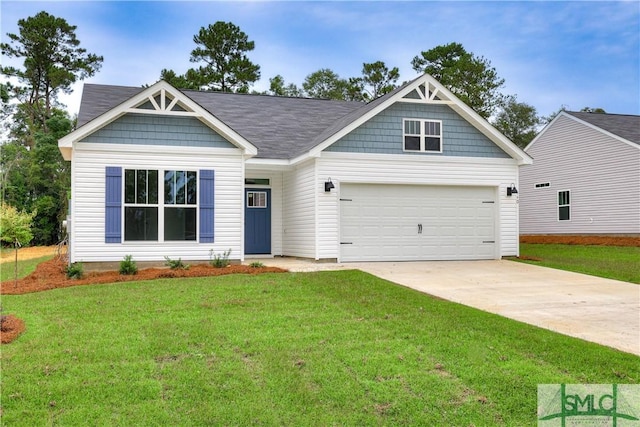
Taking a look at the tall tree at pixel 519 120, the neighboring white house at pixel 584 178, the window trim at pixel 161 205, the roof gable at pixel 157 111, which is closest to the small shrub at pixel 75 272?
the window trim at pixel 161 205

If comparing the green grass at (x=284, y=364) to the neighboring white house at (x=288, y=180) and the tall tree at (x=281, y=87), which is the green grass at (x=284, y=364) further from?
the tall tree at (x=281, y=87)

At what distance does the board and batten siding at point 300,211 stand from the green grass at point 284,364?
21.0 ft

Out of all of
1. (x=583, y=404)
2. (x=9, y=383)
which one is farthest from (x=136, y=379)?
(x=583, y=404)

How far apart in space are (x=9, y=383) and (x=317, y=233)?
10064mm

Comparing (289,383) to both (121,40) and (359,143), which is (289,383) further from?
(121,40)

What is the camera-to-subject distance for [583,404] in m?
5.03

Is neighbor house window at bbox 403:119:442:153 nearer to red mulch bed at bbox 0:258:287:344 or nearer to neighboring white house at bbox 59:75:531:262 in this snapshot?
neighboring white house at bbox 59:75:531:262

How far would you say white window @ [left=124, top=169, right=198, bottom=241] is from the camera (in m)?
13.2

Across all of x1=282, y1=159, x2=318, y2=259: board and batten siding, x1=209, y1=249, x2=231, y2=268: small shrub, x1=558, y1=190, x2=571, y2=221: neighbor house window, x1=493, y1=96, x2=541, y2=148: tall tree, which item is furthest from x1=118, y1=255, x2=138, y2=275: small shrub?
x1=493, y1=96, x2=541, y2=148: tall tree

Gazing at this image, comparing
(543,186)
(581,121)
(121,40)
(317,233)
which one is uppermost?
(121,40)

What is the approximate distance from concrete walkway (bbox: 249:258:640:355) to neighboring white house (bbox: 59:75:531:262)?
1.20m

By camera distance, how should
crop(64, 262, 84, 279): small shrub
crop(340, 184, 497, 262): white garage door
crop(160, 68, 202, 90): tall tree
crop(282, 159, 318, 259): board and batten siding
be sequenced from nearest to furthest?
crop(64, 262, 84, 279): small shrub < crop(282, 159, 318, 259): board and batten siding < crop(340, 184, 497, 262): white garage door < crop(160, 68, 202, 90): tall tree

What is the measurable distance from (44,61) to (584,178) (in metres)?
33.2

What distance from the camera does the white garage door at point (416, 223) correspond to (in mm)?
15375
